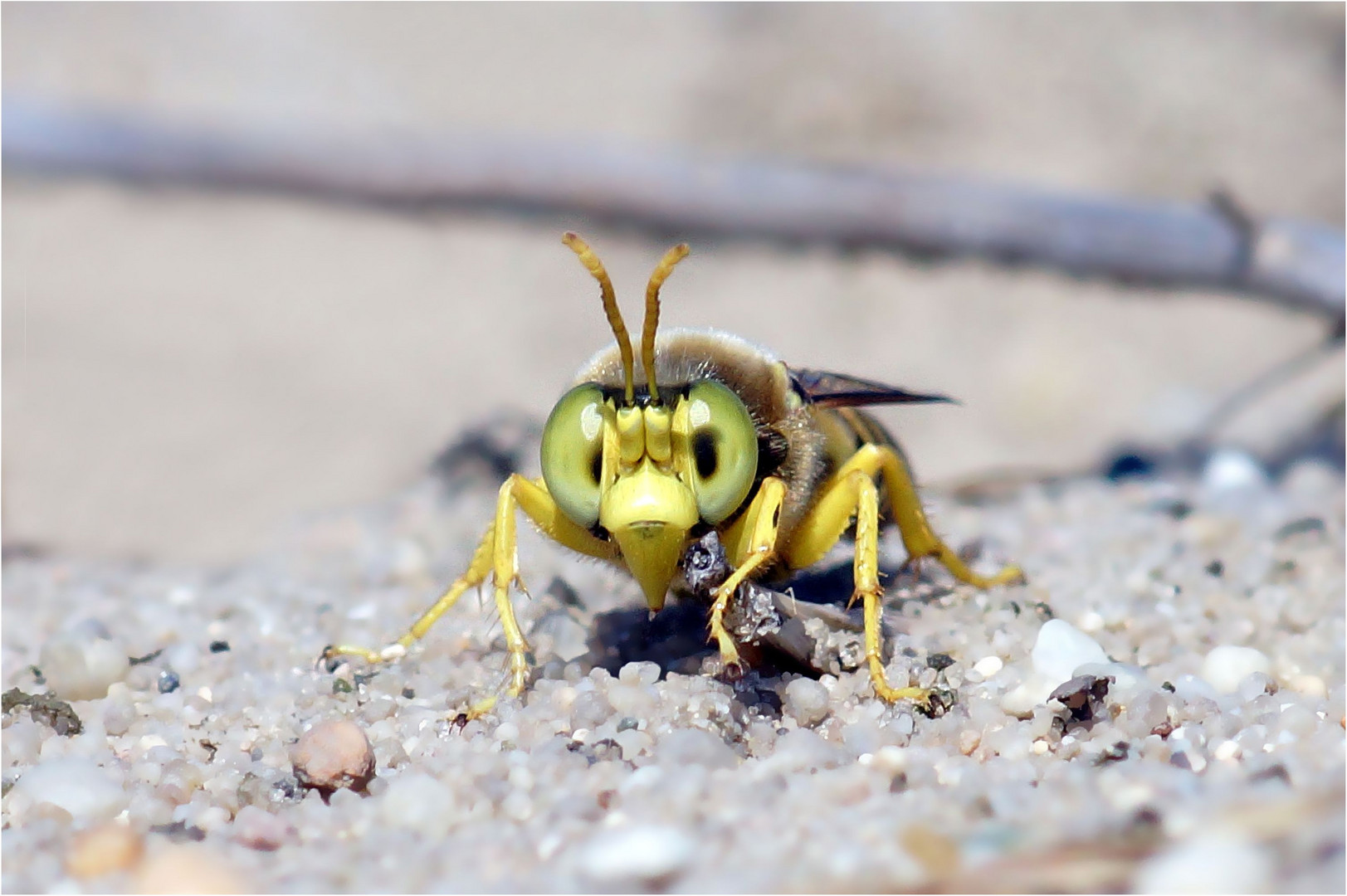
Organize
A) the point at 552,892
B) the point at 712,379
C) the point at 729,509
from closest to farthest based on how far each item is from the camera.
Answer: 1. the point at 552,892
2. the point at 729,509
3. the point at 712,379

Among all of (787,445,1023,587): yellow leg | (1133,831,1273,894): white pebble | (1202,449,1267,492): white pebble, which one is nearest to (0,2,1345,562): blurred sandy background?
(1202,449,1267,492): white pebble

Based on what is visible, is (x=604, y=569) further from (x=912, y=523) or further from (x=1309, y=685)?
(x=1309, y=685)

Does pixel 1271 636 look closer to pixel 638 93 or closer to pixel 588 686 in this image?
pixel 588 686

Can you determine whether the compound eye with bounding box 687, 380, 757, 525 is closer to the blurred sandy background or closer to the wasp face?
the wasp face

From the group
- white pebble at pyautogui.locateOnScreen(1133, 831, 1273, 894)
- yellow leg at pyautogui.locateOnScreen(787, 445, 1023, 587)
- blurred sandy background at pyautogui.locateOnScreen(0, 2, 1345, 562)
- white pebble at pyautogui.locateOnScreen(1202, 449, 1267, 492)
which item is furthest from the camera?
blurred sandy background at pyautogui.locateOnScreen(0, 2, 1345, 562)

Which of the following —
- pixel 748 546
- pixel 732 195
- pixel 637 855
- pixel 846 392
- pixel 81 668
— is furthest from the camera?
pixel 732 195

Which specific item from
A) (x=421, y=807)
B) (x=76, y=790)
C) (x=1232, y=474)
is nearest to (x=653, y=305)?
(x=421, y=807)

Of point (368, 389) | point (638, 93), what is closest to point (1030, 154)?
point (638, 93)
